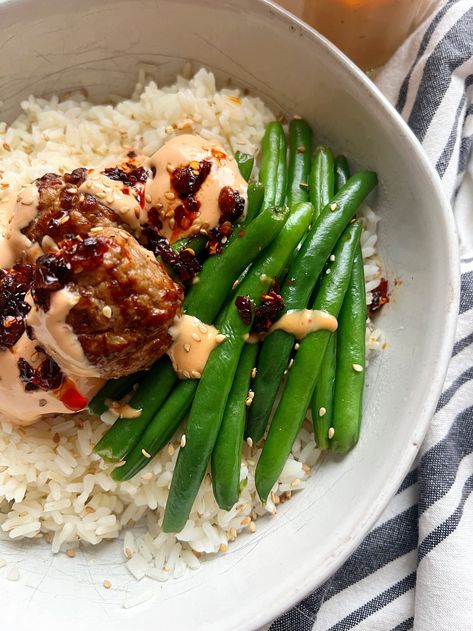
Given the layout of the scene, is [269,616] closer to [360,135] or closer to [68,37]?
[360,135]

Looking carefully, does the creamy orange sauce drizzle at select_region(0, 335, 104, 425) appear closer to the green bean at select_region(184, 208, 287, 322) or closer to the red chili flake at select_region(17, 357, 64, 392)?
the red chili flake at select_region(17, 357, 64, 392)

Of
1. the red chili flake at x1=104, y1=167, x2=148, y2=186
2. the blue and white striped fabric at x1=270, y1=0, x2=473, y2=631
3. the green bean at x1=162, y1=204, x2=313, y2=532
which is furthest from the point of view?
the blue and white striped fabric at x1=270, y1=0, x2=473, y2=631

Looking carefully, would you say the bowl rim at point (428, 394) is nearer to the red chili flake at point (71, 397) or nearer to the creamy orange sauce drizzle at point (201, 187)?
the creamy orange sauce drizzle at point (201, 187)

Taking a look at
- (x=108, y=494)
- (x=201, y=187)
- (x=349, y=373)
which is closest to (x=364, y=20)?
(x=201, y=187)

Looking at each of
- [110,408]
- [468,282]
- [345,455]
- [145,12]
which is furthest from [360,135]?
[110,408]

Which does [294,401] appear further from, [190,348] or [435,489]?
[435,489]

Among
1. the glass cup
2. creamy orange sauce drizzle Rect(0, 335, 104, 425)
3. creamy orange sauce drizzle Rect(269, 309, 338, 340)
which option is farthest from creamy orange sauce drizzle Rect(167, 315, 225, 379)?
the glass cup

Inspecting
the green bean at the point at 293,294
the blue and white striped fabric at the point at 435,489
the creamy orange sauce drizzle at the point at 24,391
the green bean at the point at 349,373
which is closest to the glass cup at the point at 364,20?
the blue and white striped fabric at the point at 435,489
